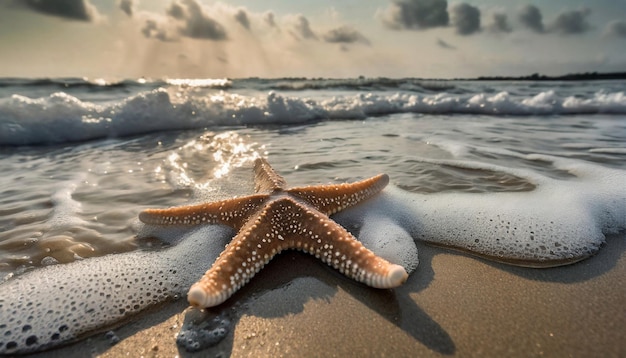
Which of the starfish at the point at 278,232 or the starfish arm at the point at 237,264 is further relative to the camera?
the starfish at the point at 278,232

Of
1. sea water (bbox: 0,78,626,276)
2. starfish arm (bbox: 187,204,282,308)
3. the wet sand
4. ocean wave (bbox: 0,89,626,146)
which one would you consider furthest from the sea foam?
ocean wave (bbox: 0,89,626,146)

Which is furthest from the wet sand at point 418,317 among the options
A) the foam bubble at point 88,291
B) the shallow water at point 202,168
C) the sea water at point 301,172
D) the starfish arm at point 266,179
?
the shallow water at point 202,168

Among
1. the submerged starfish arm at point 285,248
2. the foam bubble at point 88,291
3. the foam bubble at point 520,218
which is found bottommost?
the foam bubble at point 520,218

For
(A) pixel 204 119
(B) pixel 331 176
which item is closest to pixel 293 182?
(B) pixel 331 176

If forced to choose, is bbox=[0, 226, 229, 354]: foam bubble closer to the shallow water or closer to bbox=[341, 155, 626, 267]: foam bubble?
the shallow water

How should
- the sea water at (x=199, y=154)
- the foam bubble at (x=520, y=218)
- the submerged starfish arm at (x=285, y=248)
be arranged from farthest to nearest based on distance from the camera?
the sea water at (x=199, y=154) < the foam bubble at (x=520, y=218) < the submerged starfish arm at (x=285, y=248)

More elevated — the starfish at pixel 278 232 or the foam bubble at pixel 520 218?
the starfish at pixel 278 232

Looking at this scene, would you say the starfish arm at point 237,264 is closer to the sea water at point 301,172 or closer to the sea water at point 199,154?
the sea water at point 301,172
